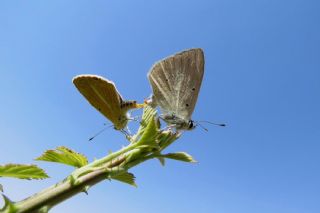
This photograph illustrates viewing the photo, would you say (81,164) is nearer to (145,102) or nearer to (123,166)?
(123,166)

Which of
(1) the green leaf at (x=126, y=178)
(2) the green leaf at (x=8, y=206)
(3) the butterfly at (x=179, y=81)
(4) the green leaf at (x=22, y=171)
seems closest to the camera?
(2) the green leaf at (x=8, y=206)

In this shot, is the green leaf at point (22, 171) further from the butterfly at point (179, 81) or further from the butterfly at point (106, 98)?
the butterfly at point (179, 81)

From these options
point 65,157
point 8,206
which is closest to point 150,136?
point 65,157

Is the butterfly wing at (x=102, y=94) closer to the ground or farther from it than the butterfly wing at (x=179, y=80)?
closer to the ground

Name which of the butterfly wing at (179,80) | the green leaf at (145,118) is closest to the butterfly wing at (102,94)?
the green leaf at (145,118)

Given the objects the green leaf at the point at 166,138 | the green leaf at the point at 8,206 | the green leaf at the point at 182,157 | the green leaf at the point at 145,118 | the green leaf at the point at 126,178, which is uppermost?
the green leaf at the point at 145,118

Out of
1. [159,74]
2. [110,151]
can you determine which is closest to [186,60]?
[159,74]

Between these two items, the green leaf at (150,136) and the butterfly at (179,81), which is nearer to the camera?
the green leaf at (150,136)

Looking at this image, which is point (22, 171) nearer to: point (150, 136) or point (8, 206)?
point (8, 206)

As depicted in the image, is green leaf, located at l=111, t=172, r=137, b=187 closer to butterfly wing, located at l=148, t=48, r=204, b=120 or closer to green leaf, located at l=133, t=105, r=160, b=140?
green leaf, located at l=133, t=105, r=160, b=140
